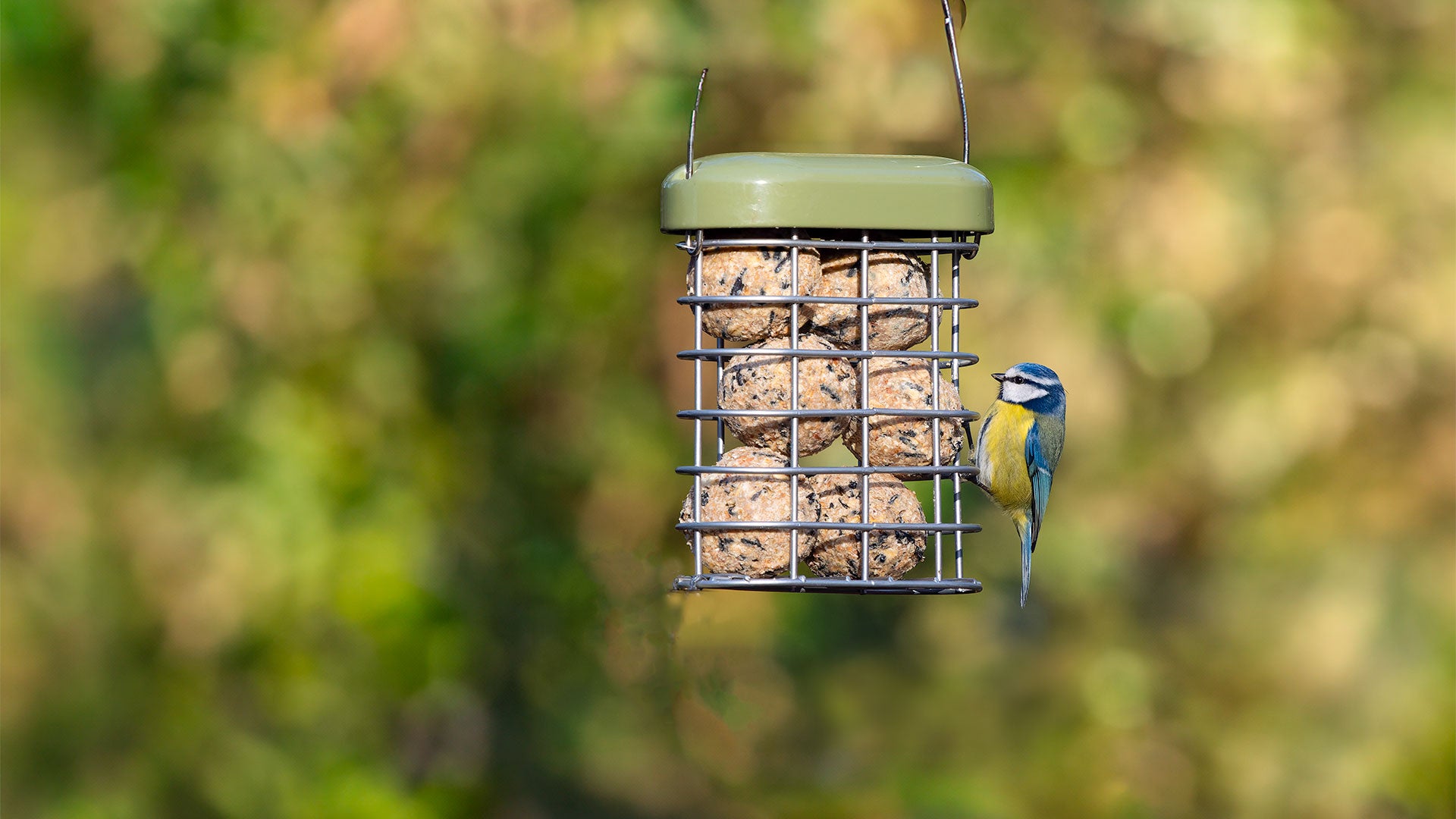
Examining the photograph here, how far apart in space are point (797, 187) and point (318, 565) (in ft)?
11.6

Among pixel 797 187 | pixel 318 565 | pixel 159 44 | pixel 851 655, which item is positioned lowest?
pixel 851 655

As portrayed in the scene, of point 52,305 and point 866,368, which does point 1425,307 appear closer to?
point 866,368

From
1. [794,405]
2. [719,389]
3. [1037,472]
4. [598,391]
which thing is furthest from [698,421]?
[598,391]

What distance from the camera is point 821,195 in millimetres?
3168

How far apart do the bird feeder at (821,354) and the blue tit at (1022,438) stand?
0.40 metres

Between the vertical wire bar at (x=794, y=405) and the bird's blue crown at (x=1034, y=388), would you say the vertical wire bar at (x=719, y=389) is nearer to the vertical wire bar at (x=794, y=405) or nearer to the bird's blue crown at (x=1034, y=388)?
the vertical wire bar at (x=794, y=405)

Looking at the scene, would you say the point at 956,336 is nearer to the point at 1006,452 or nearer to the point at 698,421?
the point at 1006,452

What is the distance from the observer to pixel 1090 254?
6199 mm

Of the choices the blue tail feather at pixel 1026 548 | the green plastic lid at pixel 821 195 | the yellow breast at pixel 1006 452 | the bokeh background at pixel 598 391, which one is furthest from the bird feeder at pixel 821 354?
the bokeh background at pixel 598 391

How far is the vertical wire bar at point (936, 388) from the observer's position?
3.48 meters

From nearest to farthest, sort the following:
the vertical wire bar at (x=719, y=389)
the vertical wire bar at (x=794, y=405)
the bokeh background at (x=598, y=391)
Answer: the vertical wire bar at (x=794, y=405)
the vertical wire bar at (x=719, y=389)
the bokeh background at (x=598, y=391)

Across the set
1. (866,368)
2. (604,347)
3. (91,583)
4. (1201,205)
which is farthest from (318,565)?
(1201,205)

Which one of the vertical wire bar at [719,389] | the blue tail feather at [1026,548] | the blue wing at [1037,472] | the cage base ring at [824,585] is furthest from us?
the blue tail feather at [1026,548]

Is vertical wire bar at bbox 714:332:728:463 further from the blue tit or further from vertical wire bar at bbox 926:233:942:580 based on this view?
the blue tit
